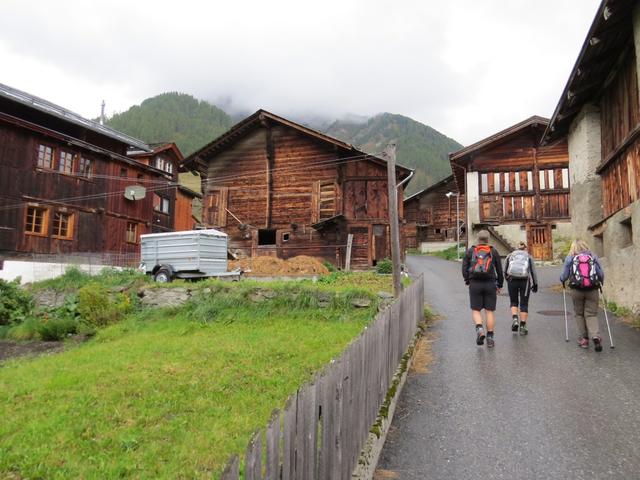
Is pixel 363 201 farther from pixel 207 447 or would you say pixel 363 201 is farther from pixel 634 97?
pixel 207 447

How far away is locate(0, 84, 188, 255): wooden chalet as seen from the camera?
2128 cm

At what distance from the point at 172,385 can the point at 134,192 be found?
23628 millimetres

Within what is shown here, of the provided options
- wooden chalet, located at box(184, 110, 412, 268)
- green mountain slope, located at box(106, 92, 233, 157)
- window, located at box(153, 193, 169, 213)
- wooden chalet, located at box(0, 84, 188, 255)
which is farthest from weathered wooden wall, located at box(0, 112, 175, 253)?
green mountain slope, located at box(106, 92, 233, 157)

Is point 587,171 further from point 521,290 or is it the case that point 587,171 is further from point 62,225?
point 62,225

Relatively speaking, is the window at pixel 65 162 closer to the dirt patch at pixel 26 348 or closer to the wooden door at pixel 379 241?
the dirt patch at pixel 26 348

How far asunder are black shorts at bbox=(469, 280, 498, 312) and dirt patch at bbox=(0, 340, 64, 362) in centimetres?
1010

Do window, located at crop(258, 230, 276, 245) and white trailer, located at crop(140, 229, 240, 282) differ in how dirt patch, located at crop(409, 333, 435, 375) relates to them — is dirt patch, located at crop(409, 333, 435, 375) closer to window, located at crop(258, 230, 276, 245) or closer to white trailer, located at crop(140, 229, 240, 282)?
white trailer, located at crop(140, 229, 240, 282)

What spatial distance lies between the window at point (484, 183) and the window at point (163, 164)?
24173 millimetres

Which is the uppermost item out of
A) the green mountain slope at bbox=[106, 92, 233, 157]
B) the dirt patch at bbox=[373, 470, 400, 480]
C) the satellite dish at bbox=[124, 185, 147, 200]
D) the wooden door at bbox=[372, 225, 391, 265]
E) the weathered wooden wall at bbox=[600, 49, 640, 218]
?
the green mountain slope at bbox=[106, 92, 233, 157]

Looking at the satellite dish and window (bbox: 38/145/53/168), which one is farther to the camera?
the satellite dish

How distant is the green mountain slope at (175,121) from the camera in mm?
85125

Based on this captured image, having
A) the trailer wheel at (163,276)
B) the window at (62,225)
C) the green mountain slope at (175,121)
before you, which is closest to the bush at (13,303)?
the trailer wheel at (163,276)

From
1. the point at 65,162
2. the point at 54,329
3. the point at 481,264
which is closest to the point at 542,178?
the point at 481,264

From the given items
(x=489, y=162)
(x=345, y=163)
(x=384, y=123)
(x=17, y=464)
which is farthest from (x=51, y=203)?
(x=384, y=123)
